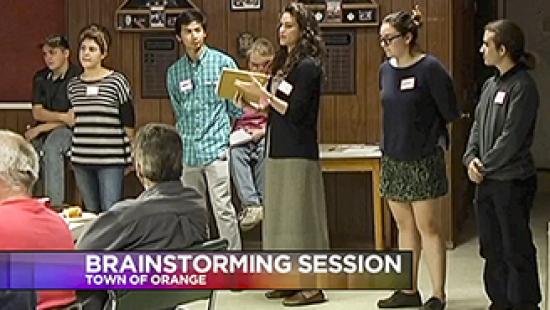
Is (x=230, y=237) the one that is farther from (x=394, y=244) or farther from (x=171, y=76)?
(x=394, y=244)

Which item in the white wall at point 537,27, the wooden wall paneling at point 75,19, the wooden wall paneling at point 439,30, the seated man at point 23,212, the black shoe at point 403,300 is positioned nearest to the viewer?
the seated man at point 23,212

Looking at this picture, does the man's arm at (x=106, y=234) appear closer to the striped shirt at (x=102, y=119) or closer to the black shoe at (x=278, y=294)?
the black shoe at (x=278, y=294)

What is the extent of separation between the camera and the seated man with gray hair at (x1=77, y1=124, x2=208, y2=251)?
3.08 m

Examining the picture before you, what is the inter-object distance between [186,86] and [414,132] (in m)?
1.37

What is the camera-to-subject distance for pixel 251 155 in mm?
6098

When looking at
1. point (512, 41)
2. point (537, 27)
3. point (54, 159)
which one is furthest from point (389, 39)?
point (537, 27)

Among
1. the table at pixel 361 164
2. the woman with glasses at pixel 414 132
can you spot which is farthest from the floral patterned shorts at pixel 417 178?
the table at pixel 361 164

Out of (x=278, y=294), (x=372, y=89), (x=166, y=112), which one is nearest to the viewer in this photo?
(x=278, y=294)

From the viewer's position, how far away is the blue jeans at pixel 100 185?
5387 mm

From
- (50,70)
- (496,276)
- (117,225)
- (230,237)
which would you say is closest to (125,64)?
(50,70)

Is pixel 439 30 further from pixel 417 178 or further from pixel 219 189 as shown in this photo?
pixel 417 178

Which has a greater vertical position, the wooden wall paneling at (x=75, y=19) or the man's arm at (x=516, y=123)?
the wooden wall paneling at (x=75, y=19)

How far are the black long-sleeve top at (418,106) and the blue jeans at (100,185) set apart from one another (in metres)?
1.53

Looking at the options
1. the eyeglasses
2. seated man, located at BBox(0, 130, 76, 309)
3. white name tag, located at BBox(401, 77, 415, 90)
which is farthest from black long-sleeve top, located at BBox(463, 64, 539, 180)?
seated man, located at BBox(0, 130, 76, 309)
